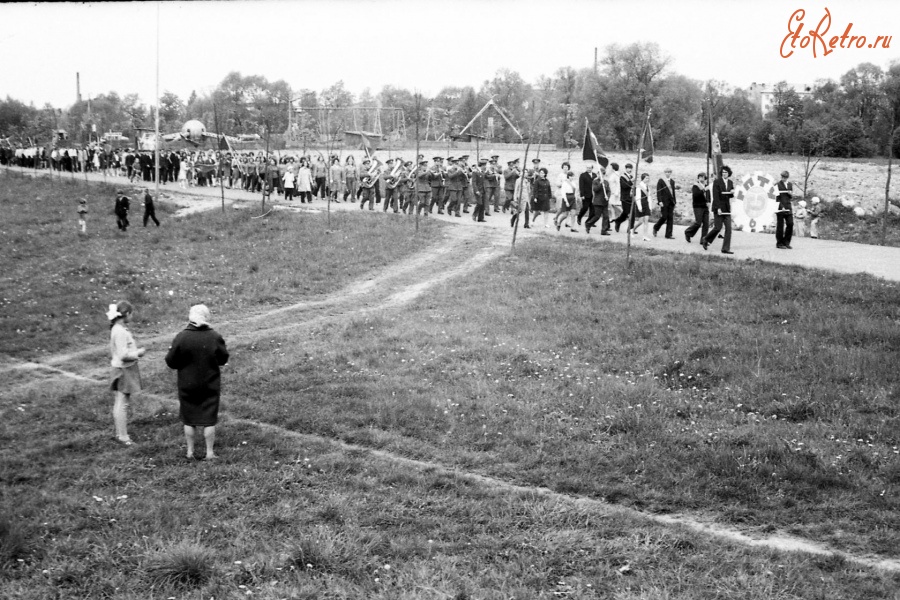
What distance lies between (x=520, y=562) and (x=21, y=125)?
6999 centimetres

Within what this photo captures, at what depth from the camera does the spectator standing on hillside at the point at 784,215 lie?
20297 mm

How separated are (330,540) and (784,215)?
17.1 m

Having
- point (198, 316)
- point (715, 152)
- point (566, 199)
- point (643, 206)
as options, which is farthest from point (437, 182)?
point (198, 316)

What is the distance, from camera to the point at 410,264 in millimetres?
21609

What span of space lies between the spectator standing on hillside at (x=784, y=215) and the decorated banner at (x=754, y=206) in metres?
5.14

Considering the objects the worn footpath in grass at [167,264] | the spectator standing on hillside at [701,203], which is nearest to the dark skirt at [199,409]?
the worn footpath in grass at [167,264]

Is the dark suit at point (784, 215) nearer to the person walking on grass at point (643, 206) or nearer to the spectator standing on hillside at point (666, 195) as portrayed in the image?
the spectator standing on hillside at point (666, 195)

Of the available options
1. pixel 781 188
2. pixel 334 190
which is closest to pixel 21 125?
pixel 334 190

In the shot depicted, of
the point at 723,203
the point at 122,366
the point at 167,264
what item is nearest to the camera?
the point at 122,366

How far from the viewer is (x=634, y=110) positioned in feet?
204

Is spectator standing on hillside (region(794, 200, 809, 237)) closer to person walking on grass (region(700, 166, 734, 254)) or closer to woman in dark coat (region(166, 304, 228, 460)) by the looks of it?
person walking on grass (region(700, 166, 734, 254))

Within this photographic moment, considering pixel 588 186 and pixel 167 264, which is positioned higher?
pixel 588 186

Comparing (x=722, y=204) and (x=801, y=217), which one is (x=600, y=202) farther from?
(x=801, y=217)

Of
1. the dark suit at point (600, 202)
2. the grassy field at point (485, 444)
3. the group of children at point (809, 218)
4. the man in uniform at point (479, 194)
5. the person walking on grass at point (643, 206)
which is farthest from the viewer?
the man in uniform at point (479, 194)
